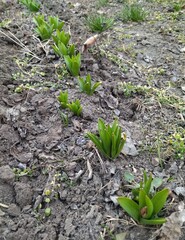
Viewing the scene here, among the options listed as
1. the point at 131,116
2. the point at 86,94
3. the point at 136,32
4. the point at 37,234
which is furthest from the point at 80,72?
the point at 37,234

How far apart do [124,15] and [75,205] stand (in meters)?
3.05

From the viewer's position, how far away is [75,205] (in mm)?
1887

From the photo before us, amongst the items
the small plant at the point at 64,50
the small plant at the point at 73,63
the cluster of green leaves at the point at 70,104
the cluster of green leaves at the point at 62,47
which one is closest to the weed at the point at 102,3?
the cluster of green leaves at the point at 62,47

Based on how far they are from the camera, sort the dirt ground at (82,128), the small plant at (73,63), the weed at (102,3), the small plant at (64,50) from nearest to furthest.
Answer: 1. the dirt ground at (82,128)
2. the small plant at (73,63)
3. the small plant at (64,50)
4. the weed at (102,3)

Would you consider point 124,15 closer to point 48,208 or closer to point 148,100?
point 148,100

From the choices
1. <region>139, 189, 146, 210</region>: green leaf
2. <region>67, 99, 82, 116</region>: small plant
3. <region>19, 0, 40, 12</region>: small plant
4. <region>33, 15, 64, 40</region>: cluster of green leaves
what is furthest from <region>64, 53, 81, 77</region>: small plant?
<region>19, 0, 40, 12</region>: small plant

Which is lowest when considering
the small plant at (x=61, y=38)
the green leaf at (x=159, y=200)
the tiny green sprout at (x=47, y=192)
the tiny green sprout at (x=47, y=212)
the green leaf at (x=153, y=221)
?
the tiny green sprout at (x=47, y=212)

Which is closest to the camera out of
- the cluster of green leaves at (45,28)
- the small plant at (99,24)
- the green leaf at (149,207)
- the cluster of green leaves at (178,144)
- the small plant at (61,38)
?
the green leaf at (149,207)

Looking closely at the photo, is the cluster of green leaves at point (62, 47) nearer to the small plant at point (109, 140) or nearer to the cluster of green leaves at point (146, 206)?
the small plant at point (109, 140)

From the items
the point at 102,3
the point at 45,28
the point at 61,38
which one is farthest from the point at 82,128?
the point at 102,3

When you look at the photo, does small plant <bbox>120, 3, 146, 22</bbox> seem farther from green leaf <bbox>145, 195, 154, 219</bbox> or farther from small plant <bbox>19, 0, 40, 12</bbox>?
green leaf <bbox>145, 195, 154, 219</bbox>

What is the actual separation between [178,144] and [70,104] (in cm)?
85

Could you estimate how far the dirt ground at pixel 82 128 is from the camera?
5.98ft

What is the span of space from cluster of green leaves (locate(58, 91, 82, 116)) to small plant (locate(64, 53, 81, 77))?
0.38m
